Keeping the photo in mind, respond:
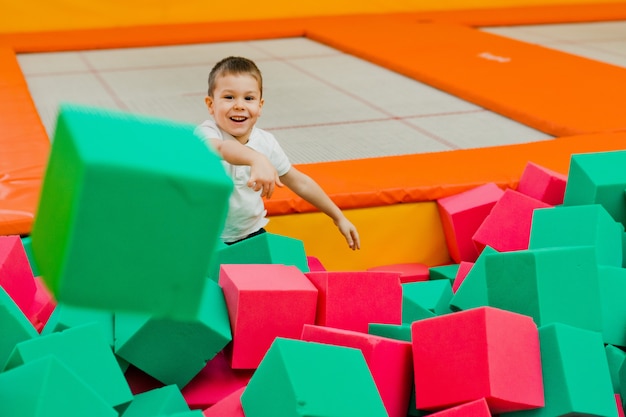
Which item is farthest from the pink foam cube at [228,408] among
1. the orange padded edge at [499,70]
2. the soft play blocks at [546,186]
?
the orange padded edge at [499,70]

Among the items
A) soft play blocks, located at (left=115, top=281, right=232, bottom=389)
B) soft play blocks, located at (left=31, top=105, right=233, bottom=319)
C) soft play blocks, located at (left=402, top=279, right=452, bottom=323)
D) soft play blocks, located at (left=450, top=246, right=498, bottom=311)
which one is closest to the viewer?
soft play blocks, located at (left=31, top=105, right=233, bottom=319)

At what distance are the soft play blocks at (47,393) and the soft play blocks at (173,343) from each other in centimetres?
21

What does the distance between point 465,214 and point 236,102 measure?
676 millimetres

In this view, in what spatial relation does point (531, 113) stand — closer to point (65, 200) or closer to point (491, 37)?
point (491, 37)

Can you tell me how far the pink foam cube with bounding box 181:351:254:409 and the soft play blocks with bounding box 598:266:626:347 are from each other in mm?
667

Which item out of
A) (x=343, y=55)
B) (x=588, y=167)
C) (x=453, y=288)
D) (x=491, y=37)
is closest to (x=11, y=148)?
(x=453, y=288)

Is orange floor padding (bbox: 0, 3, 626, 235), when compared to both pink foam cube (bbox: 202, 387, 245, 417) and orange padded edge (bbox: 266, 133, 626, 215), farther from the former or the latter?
pink foam cube (bbox: 202, 387, 245, 417)

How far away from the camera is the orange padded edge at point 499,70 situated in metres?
3.12

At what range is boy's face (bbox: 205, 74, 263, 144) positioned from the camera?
1.94m

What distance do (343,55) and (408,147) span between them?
6.48 feet

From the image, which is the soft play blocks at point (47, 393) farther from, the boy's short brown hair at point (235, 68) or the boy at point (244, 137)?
the boy's short brown hair at point (235, 68)

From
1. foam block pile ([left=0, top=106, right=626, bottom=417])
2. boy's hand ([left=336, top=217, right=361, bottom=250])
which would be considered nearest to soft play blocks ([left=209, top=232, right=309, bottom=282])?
foam block pile ([left=0, top=106, right=626, bottom=417])

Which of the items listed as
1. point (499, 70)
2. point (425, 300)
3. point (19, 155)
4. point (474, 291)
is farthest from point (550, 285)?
point (499, 70)

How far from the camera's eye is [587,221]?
179 centimetres
